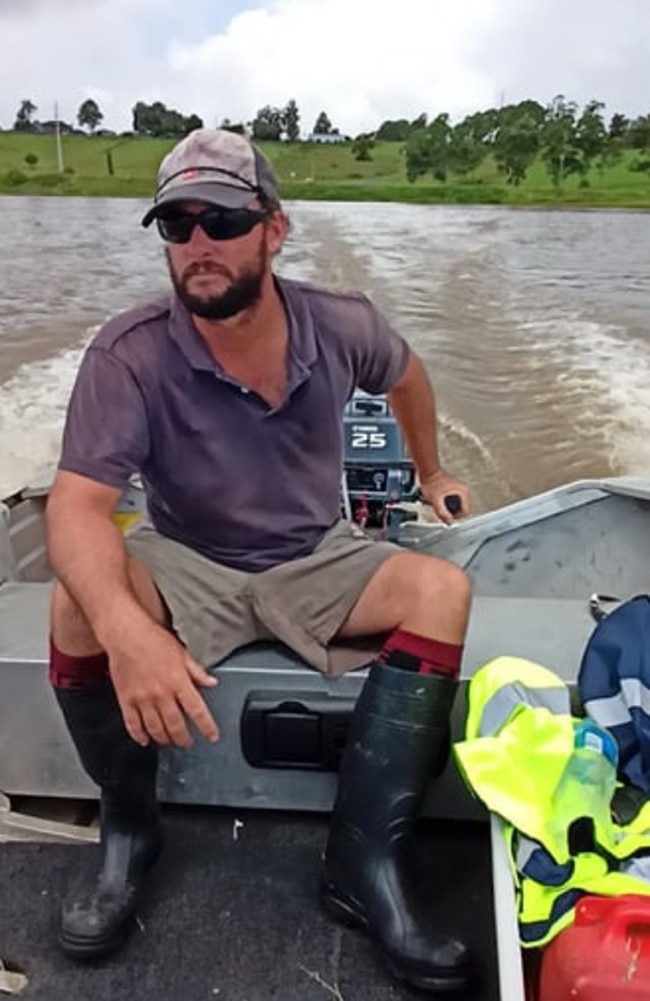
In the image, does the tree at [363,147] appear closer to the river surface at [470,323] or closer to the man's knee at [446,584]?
the river surface at [470,323]

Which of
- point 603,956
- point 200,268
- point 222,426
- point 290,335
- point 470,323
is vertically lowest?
point 470,323

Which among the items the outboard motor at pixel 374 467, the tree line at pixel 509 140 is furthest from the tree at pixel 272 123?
the outboard motor at pixel 374 467

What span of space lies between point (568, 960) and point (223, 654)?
70cm

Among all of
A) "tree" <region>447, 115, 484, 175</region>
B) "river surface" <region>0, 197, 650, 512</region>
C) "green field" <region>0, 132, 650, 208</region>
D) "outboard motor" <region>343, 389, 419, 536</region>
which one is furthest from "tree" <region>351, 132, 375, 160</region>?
"outboard motor" <region>343, 389, 419, 536</region>

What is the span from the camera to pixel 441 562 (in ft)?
4.96

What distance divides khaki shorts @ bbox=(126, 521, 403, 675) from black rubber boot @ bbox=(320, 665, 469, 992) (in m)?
0.13

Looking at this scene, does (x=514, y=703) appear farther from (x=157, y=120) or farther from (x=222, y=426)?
(x=157, y=120)

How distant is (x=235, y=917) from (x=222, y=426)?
681mm

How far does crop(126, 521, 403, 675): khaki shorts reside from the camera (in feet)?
5.20

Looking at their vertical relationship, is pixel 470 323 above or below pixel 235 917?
below

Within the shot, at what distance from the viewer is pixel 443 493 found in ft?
6.15

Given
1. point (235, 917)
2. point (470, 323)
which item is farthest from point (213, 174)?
point (470, 323)

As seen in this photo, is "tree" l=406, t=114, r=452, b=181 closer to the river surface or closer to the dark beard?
the river surface

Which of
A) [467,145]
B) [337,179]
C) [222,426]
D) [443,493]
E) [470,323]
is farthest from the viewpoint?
[337,179]
